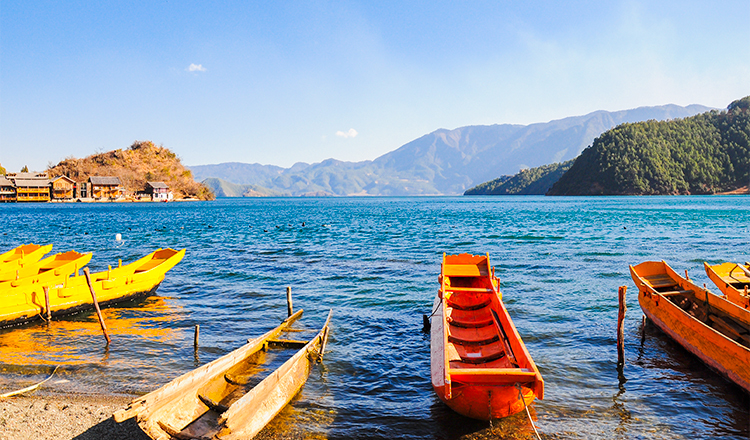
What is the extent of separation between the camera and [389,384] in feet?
36.7

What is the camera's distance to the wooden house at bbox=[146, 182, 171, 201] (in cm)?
18018

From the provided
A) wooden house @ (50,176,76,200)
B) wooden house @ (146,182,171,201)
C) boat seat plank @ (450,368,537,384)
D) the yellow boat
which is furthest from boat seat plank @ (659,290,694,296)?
wooden house @ (146,182,171,201)

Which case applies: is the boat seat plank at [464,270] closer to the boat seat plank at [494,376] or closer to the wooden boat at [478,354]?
the wooden boat at [478,354]

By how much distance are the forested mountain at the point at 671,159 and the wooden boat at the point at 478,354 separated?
180 meters

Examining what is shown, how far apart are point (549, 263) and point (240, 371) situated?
918 inches

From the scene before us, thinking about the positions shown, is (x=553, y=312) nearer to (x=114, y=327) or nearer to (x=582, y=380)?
(x=582, y=380)

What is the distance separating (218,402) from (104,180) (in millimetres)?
189553

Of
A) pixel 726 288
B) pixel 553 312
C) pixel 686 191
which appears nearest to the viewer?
pixel 726 288

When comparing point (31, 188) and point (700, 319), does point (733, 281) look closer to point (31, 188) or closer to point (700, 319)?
point (700, 319)

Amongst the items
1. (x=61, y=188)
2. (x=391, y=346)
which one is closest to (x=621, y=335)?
(x=391, y=346)

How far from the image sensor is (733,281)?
15.6 meters

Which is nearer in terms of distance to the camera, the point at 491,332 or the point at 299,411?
the point at 299,411

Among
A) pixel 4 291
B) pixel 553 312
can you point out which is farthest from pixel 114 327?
pixel 553 312

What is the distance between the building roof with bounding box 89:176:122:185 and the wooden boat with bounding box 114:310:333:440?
612ft
